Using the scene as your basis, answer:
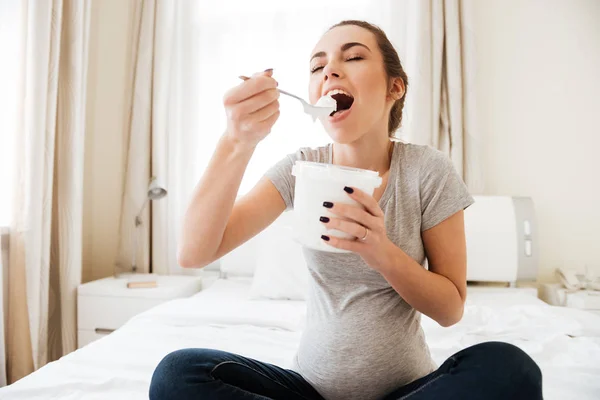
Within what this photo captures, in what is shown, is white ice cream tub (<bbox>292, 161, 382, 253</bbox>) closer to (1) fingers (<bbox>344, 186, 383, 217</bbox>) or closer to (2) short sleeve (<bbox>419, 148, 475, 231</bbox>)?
(1) fingers (<bbox>344, 186, 383, 217</bbox>)

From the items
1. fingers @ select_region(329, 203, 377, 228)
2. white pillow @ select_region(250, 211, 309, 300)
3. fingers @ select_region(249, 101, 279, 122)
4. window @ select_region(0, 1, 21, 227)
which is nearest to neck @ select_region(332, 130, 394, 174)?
fingers @ select_region(249, 101, 279, 122)

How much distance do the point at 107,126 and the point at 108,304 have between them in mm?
1351

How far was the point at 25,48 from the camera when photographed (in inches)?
93.9

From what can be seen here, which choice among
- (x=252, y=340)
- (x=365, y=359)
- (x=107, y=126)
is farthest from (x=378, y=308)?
(x=107, y=126)

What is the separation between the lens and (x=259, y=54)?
10.4ft

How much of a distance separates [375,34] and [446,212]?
1.64ft

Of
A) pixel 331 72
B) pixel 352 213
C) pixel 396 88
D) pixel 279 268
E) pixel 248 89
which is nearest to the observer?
pixel 352 213

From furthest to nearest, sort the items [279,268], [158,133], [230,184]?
[158,133] < [279,268] < [230,184]

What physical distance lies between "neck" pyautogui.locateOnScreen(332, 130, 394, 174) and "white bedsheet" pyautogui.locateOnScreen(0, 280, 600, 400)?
710 mm

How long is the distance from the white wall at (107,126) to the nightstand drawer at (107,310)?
30.2 inches

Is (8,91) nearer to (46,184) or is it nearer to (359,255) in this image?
(46,184)

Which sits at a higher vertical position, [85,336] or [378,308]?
[378,308]

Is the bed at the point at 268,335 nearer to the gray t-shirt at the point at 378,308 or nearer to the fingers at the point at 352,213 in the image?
the gray t-shirt at the point at 378,308

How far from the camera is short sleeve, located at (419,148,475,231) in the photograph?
3.59 ft
